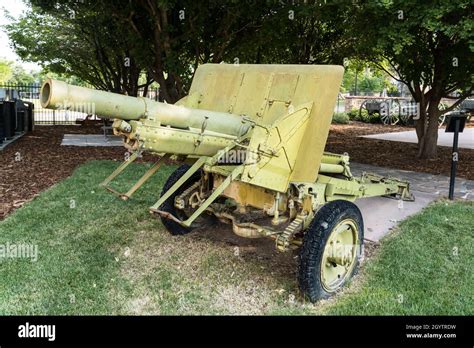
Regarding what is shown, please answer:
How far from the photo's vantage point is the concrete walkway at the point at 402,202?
→ 554cm

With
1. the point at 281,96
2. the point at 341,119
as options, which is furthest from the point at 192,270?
the point at 341,119

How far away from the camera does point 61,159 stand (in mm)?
9938

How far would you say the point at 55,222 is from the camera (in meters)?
5.51

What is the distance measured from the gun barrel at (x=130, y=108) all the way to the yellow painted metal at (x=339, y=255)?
3.85 feet

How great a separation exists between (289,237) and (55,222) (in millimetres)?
3138

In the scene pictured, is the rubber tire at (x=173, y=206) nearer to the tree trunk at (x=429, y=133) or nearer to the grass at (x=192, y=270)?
the grass at (x=192, y=270)

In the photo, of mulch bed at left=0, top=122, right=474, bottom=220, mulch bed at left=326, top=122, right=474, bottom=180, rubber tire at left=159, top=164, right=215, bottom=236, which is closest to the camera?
rubber tire at left=159, top=164, right=215, bottom=236

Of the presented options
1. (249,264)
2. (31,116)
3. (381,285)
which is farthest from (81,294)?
(31,116)

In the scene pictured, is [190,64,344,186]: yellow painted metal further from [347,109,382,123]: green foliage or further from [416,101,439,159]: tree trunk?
[347,109,382,123]: green foliage

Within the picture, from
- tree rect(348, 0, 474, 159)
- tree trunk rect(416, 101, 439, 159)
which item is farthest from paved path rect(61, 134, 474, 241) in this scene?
tree rect(348, 0, 474, 159)

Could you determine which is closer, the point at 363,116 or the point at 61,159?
the point at 61,159

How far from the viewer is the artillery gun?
10.9 ft

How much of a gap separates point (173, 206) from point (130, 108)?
1825 millimetres

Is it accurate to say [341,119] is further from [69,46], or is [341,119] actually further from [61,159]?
[61,159]
